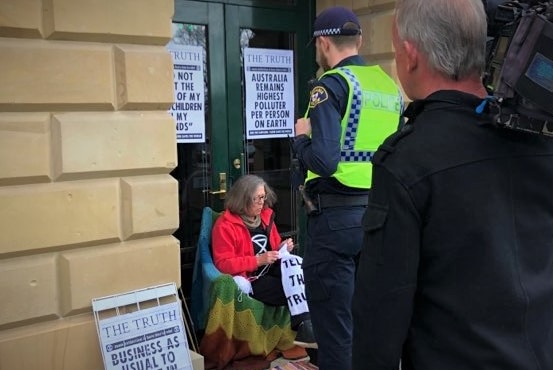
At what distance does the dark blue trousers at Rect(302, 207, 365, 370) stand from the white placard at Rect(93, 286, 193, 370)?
97 centimetres

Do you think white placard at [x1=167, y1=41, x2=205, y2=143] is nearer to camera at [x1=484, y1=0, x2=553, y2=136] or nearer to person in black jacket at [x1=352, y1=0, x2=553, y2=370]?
person in black jacket at [x1=352, y1=0, x2=553, y2=370]

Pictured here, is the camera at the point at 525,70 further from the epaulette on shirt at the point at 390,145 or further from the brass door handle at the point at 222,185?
the brass door handle at the point at 222,185

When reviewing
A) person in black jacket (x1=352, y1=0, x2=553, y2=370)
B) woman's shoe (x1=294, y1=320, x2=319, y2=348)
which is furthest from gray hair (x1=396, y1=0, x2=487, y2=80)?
woman's shoe (x1=294, y1=320, x2=319, y2=348)

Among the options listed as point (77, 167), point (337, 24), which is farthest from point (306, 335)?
point (337, 24)

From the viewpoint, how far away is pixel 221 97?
4.80m

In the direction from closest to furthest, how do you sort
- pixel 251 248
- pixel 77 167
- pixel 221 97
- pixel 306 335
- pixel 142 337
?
pixel 77 167
pixel 142 337
pixel 306 335
pixel 251 248
pixel 221 97

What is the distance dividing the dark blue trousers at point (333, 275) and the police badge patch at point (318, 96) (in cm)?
55

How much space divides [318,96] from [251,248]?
5.80 ft

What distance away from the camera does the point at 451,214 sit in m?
1.47

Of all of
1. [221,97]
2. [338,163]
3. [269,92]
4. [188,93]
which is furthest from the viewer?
[269,92]

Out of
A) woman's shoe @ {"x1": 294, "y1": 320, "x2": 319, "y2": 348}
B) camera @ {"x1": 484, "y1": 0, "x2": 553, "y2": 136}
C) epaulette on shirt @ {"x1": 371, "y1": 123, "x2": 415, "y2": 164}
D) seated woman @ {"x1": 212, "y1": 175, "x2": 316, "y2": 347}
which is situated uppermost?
camera @ {"x1": 484, "y1": 0, "x2": 553, "y2": 136}

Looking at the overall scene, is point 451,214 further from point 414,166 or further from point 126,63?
point 126,63

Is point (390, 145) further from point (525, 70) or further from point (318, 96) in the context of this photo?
point (318, 96)

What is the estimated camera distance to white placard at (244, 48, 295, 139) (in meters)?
5.00
